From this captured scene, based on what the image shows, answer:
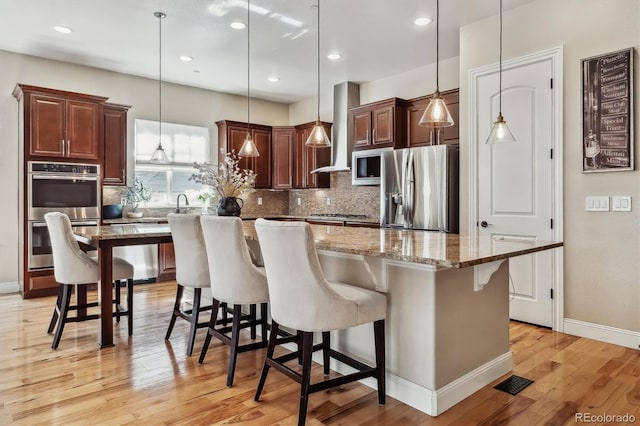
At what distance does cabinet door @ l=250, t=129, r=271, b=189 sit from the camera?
675 centimetres

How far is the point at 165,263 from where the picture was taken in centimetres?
558

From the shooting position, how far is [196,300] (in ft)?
9.87

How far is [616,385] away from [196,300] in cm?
272

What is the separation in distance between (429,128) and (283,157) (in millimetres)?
2730

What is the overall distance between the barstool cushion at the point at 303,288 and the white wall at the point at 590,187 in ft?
7.03

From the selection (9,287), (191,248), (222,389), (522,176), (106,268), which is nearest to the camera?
(222,389)

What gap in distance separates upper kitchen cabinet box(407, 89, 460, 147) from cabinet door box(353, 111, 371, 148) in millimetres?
560

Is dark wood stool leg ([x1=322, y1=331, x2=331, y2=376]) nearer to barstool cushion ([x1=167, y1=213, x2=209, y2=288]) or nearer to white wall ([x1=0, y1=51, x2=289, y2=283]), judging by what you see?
barstool cushion ([x1=167, y1=213, x2=209, y2=288])

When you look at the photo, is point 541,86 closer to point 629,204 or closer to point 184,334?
point 629,204

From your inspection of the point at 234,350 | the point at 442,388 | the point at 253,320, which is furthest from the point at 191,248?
the point at 442,388

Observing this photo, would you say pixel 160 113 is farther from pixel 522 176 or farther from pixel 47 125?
pixel 522 176

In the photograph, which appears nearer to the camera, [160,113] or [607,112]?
[607,112]

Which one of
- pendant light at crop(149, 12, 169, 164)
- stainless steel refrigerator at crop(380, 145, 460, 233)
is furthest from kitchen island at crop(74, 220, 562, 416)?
pendant light at crop(149, 12, 169, 164)

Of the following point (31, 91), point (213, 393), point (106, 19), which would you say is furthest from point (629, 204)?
point (31, 91)
